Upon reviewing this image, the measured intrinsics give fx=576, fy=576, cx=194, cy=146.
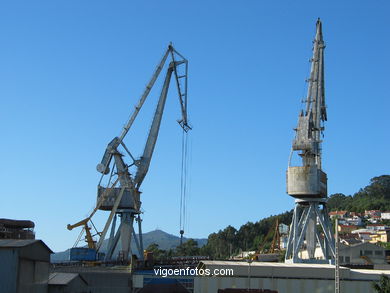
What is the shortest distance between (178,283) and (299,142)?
2391 centimetres

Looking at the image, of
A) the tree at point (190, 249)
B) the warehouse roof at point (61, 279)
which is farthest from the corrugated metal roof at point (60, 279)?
the tree at point (190, 249)

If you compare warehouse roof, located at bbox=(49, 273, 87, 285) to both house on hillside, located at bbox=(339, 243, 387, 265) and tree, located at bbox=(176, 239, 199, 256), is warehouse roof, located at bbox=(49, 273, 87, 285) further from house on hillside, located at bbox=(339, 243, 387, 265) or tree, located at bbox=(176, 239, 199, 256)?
tree, located at bbox=(176, 239, 199, 256)

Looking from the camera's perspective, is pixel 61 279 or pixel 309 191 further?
pixel 309 191

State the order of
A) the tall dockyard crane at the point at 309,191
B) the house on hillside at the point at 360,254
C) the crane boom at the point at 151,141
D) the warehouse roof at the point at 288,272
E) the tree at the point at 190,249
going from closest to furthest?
the warehouse roof at the point at 288,272
the tall dockyard crane at the point at 309,191
the crane boom at the point at 151,141
the house on hillside at the point at 360,254
the tree at the point at 190,249

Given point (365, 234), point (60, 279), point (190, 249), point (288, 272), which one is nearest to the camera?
point (60, 279)

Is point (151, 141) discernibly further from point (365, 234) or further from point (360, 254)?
point (365, 234)

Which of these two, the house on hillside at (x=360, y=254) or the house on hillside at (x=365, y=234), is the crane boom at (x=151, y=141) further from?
the house on hillside at (x=365, y=234)

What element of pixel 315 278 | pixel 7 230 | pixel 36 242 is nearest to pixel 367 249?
pixel 315 278

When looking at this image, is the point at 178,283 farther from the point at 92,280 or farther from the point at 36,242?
the point at 36,242

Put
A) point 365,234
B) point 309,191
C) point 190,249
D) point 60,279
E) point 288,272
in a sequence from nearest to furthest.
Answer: point 60,279 < point 288,272 < point 309,191 < point 190,249 < point 365,234

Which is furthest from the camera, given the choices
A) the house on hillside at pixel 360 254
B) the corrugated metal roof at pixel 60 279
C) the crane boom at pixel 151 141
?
the house on hillside at pixel 360 254

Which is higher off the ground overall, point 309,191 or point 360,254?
point 309,191

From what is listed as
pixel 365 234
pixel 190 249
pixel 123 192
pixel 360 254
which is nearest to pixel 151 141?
pixel 123 192

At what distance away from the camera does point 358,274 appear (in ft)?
198
